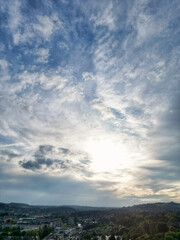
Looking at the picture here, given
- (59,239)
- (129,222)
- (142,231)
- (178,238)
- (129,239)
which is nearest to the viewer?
(178,238)

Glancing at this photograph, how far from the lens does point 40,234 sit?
422 feet

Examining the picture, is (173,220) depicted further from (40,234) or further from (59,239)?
Result: (40,234)

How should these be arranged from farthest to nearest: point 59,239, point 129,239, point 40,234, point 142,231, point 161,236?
point 40,234 → point 59,239 → point 142,231 → point 129,239 → point 161,236

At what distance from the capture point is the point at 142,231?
103m

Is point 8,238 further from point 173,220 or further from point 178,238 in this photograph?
point 173,220

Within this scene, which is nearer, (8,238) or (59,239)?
(8,238)

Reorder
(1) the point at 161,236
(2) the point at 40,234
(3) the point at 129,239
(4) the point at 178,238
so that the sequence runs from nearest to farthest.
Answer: (4) the point at 178,238 < (1) the point at 161,236 < (3) the point at 129,239 < (2) the point at 40,234

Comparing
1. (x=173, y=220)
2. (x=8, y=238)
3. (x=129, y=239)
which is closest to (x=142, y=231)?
(x=129, y=239)

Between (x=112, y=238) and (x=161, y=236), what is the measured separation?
26.4 metres

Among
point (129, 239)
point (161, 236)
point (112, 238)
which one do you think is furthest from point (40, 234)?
point (161, 236)

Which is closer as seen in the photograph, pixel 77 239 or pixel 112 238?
pixel 112 238

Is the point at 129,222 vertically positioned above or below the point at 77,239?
above

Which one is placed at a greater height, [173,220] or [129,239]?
Answer: [173,220]

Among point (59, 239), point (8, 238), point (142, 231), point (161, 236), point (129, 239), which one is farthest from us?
point (59, 239)
